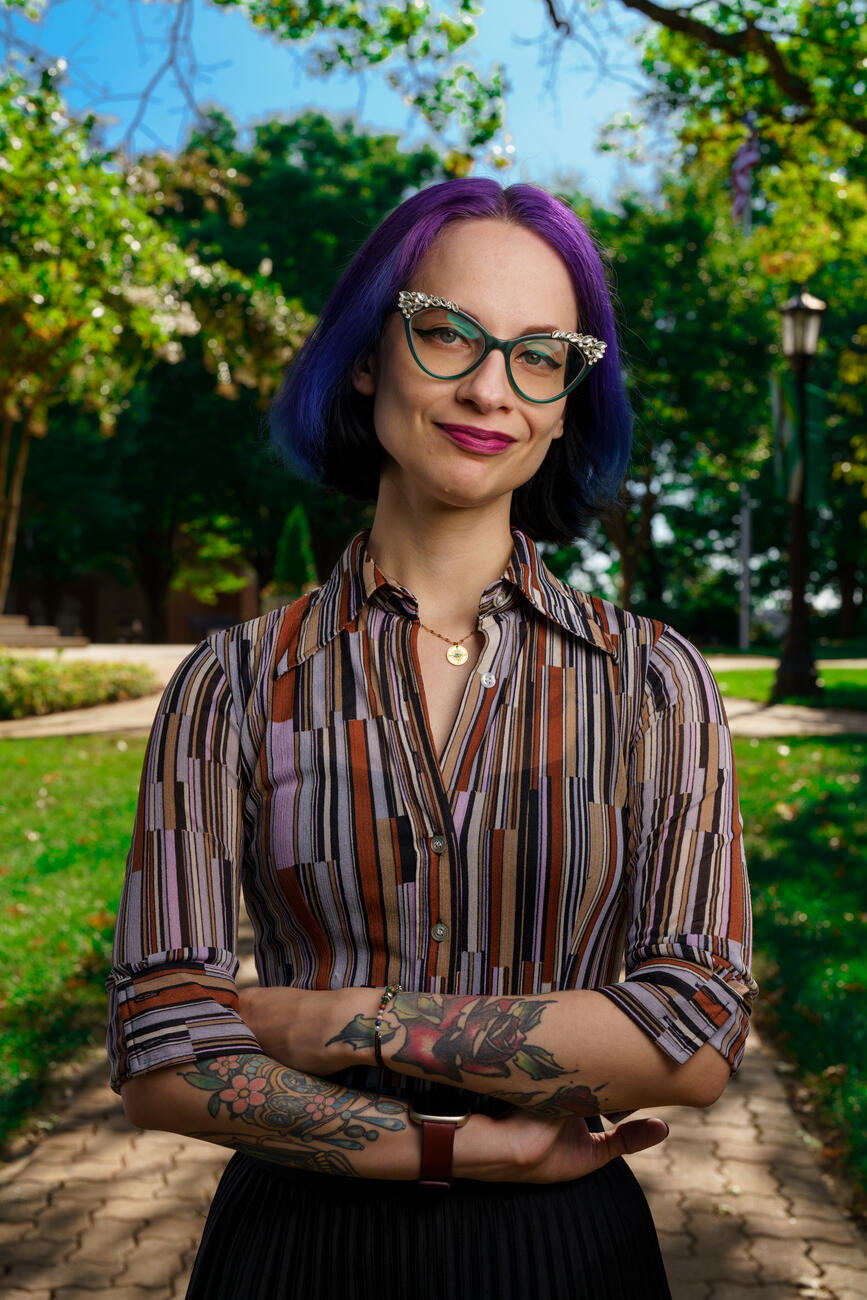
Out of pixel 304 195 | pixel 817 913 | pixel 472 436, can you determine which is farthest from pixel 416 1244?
pixel 304 195

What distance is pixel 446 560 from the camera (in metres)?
1.86

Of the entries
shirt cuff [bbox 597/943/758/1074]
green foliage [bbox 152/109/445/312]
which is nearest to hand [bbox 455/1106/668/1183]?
shirt cuff [bbox 597/943/758/1074]

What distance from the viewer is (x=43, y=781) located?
444 inches

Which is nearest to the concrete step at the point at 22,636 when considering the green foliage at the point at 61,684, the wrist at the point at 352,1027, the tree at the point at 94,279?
the green foliage at the point at 61,684

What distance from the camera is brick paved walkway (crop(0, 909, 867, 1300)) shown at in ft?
11.9

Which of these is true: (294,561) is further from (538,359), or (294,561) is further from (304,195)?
(538,359)

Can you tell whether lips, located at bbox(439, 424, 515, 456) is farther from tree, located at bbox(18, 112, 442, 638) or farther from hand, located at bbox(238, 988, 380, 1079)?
tree, located at bbox(18, 112, 442, 638)

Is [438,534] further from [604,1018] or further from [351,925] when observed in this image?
[604,1018]

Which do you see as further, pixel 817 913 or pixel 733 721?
pixel 733 721

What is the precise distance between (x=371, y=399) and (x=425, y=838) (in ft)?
2.39

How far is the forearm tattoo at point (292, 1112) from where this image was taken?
1552 mm

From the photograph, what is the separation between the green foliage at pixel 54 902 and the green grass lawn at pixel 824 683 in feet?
29.6

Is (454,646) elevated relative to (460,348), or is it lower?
lower

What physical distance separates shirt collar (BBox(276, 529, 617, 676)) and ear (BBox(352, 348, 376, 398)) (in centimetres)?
25
